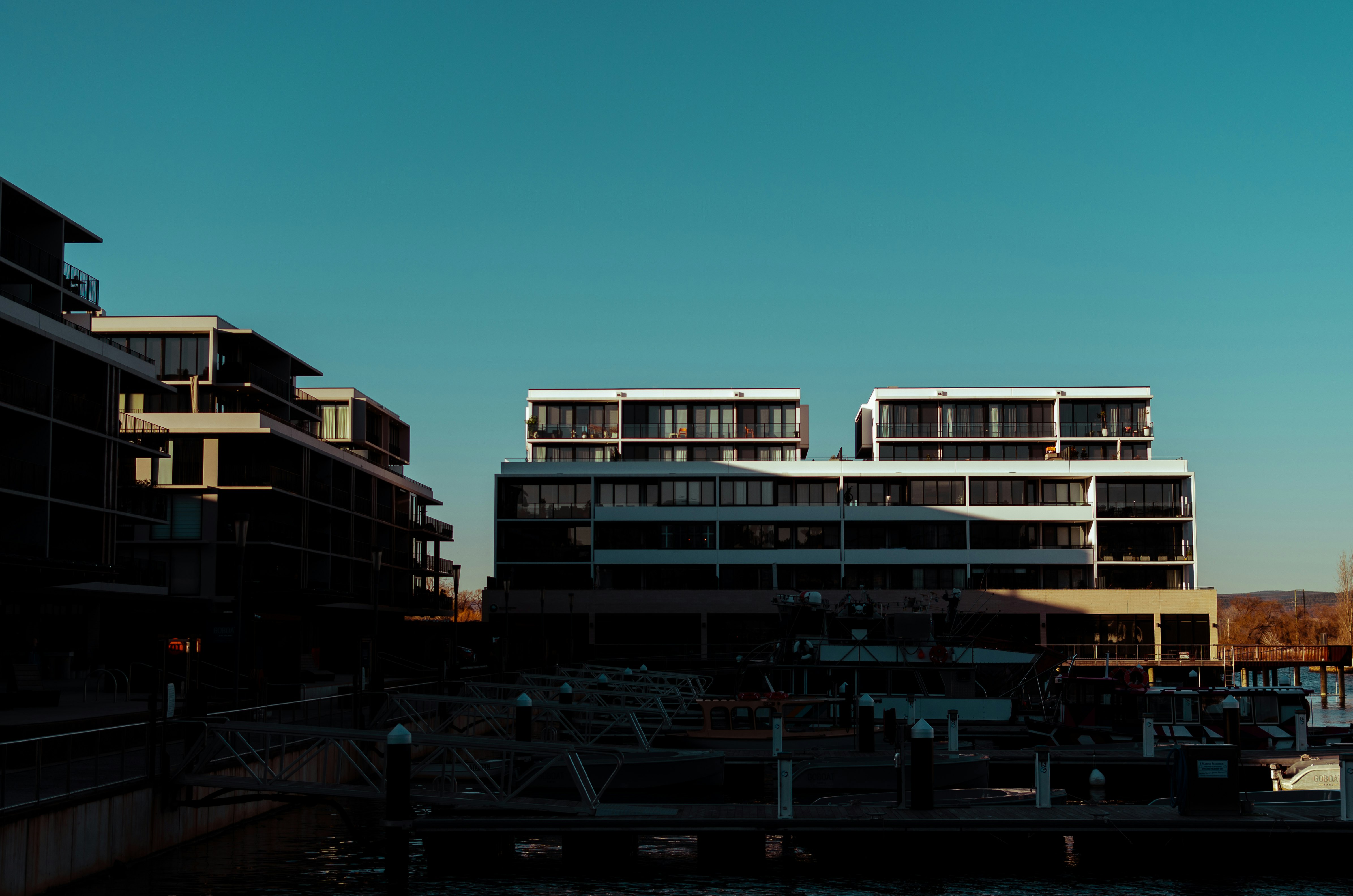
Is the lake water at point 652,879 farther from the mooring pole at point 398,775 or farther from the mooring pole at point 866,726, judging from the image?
the mooring pole at point 866,726

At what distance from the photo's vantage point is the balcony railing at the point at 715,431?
330 ft

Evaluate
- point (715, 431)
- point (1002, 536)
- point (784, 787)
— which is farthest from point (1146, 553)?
point (784, 787)

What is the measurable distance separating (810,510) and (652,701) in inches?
2101

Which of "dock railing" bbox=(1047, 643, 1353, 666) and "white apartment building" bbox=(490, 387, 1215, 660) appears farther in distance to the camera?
"white apartment building" bbox=(490, 387, 1215, 660)

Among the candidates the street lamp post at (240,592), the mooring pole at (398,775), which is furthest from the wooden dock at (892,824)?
the street lamp post at (240,592)

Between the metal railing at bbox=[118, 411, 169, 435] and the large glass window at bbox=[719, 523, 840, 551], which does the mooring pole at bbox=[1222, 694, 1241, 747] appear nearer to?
the metal railing at bbox=[118, 411, 169, 435]

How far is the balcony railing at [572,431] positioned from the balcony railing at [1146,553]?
3755 centimetres

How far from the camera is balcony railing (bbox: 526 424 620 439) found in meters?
102

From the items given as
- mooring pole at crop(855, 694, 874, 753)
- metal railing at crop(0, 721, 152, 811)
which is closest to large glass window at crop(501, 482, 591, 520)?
mooring pole at crop(855, 694, 874, 753)

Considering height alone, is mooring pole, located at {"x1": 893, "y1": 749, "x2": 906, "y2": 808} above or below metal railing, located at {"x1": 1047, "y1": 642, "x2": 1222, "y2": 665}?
above

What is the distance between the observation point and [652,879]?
72.3 ft

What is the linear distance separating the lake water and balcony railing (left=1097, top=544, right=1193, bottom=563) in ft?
232

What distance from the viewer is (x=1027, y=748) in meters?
38.3

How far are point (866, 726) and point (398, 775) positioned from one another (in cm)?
1481
